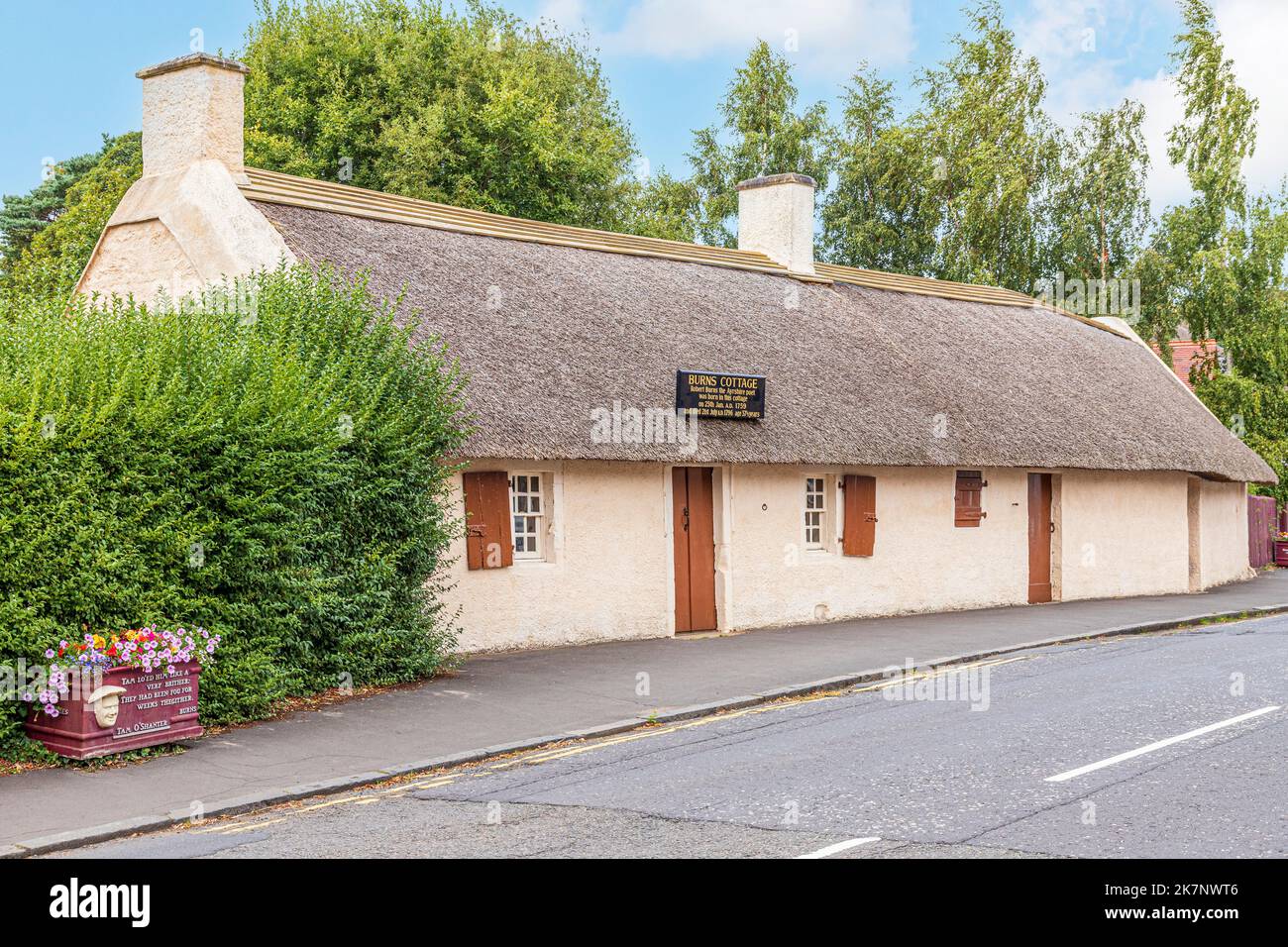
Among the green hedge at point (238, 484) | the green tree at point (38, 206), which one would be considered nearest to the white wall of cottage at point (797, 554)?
the green hedge at point (238, 484)

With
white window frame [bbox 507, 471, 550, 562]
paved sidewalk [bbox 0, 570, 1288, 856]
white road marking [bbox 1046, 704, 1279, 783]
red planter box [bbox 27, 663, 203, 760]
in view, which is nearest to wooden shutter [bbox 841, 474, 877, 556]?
paved sidewalk [bbox 0, 570, 1288, 856]

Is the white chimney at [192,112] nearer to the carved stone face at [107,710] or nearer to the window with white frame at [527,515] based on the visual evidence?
the window with white frame at [527,515]

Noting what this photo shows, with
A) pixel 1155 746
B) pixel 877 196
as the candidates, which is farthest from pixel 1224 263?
pixel 1155 746

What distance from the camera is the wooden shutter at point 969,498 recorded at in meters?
21.0

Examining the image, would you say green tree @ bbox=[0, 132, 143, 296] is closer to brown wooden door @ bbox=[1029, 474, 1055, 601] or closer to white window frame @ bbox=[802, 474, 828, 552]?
white window frame @ bbox=[802, 474, 828, 552]

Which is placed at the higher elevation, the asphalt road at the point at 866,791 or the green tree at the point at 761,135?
the green tree at the point at 761,135

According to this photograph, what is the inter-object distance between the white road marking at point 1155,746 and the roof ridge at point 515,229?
38.4ft

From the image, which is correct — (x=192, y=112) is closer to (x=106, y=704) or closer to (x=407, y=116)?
(x=106, y=704)

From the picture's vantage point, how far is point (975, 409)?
70.0ft

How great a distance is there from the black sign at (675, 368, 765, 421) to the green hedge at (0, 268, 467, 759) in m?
4.02

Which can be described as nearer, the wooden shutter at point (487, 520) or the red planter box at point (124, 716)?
the red planter box at point (124, 716)

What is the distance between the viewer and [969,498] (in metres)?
Answer: 21.1
